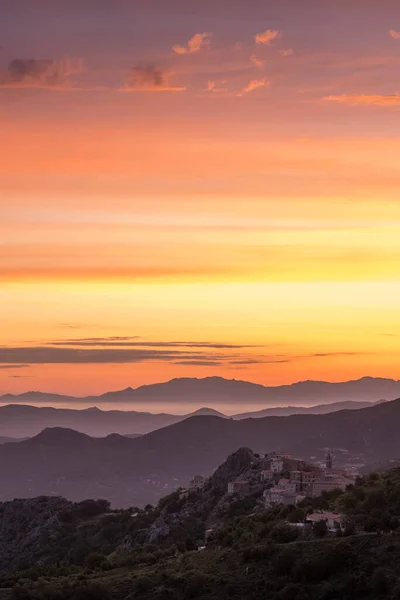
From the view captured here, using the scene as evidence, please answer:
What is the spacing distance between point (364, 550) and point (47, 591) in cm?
2088

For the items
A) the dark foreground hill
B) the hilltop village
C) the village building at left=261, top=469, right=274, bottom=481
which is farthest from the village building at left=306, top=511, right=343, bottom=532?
the village building at left=261, top=469, right=274, bottom=481

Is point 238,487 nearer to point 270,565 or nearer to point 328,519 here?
point 328,519

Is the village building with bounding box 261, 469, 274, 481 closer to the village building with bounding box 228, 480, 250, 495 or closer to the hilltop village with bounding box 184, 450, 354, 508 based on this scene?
the hilltop village with bounding box 184, 450, 354, 508

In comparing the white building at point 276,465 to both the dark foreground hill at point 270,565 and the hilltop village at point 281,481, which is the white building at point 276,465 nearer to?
the hilltop village at point 281,481

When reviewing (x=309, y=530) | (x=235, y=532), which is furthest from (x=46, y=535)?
(x=309, y=530)

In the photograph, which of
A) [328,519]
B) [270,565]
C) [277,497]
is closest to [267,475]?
[277,497]

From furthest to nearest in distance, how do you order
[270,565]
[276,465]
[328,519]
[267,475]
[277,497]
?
1. [276,465]
2. [267,475]
3. [277,497]
4. [328,519]
5. [270,565]

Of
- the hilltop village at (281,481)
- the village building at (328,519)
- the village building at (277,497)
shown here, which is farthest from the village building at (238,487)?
the village building at (328,519)

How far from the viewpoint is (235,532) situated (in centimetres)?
10062

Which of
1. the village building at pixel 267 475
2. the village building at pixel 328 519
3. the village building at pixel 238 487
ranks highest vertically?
the village building at pixel 328 519

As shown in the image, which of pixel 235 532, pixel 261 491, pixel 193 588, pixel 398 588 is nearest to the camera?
pixel 398 588

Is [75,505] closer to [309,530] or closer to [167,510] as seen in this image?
[167,510]

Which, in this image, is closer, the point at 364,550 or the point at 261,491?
the point at 364,550

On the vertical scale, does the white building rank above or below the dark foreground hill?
above
